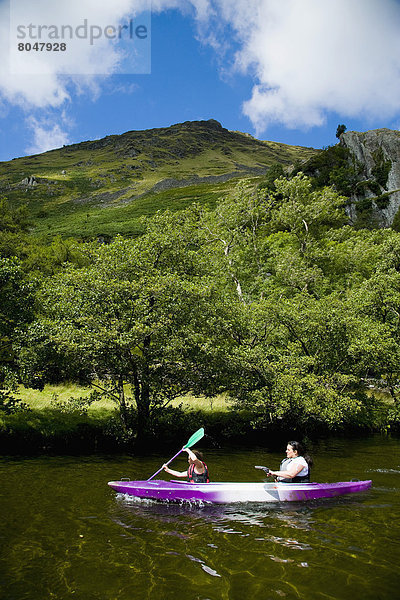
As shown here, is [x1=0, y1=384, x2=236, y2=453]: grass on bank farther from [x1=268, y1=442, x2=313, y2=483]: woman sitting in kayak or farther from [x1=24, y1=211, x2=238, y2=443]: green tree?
[x1=268, y1=442, x2=313, y2=483]: woman sitting in kayak

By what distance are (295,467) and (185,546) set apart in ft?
14.9

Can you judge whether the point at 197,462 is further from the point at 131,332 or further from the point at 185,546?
the point at 131,332

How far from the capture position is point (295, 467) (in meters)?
11.4

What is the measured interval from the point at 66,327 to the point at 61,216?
12823cm

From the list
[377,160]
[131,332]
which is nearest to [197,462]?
[131,332]

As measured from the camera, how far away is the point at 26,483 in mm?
12625

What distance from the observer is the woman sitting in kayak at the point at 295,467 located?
1136cm

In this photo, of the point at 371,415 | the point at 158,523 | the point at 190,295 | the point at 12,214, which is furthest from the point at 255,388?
the point at 12,214

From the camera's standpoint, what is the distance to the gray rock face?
67.3 metres

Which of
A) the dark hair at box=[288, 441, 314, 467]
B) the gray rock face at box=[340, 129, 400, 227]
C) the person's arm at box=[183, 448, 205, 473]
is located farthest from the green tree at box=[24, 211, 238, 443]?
the gray rock face at box=[340, 129, 400, 227]

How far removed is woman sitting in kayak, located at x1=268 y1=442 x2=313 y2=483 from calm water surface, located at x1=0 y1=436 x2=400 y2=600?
83 centimetres

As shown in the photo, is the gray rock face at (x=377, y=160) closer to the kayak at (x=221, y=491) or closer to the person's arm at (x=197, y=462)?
the kayak at (x=221, y=491)

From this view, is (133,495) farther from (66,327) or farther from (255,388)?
(255,388)

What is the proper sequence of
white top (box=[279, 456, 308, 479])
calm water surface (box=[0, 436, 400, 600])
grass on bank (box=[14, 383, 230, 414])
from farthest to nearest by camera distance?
grass on bank (box=[14, 383, 230, 414]), white top (box=[279, 456, 308, 479]), calm water surface (box=[0, 436, 400, 600])
